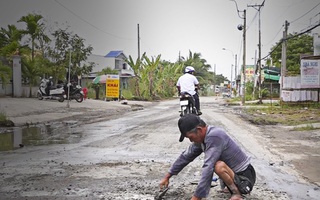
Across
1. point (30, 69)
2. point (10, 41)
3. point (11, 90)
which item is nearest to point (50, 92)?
point (30, 69)

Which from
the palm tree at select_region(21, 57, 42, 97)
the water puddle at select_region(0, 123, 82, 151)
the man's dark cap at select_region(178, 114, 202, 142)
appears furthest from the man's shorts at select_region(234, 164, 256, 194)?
the palm tree at select_region(21, 57, 42, 97)

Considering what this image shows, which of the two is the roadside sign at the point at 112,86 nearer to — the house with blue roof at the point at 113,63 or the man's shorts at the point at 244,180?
the house with blue roof at the point at 113,63

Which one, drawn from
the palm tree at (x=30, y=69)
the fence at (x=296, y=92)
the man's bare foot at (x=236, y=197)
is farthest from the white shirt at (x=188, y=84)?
the palm tree at (x=30, y=69)

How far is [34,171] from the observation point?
546cm

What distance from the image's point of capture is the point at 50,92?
22.5 m

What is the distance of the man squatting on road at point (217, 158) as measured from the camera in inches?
143

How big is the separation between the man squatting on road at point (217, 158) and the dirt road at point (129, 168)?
43 centimetres

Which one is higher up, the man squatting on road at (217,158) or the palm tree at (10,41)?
the palm tree at (10,41)

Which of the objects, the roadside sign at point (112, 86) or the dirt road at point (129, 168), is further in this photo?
the roadside sign at point (112, 86)

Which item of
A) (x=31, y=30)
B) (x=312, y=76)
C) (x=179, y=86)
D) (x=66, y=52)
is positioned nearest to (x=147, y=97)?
(x=66, y=52)

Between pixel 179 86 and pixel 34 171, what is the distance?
5.88 meters

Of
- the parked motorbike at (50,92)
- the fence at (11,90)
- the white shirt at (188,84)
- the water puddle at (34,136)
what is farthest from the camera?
the parked motorbike at (50,92)

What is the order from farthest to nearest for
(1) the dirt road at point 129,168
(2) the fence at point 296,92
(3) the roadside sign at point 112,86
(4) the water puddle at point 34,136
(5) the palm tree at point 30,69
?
(3) the roadside sign at point 112,86 < (5) the palm tree at point 30,69 < (2) the fence at point 296,92 < (4) the water puddle at point 34,136 < (1) the dirt road at point 129,168

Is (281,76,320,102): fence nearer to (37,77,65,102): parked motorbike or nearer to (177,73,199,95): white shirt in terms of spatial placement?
(177,73,199,95): white shirt
